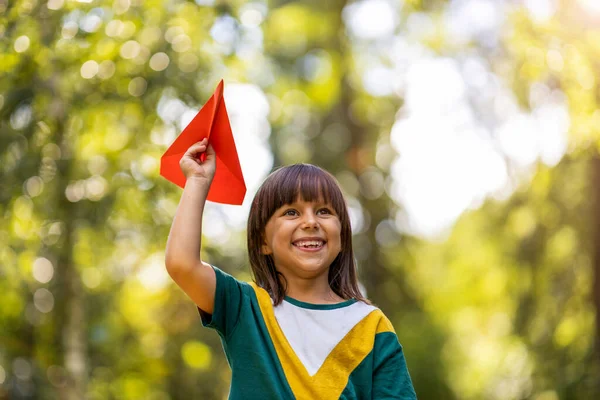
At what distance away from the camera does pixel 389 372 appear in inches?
83.6

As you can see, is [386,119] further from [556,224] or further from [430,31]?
[556,224]

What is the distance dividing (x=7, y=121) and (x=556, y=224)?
667cm

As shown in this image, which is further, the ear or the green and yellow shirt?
the ear

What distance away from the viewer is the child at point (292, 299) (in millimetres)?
1989

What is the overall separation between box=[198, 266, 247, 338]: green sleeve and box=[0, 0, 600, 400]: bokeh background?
298 cm

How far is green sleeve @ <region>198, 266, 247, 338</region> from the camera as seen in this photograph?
203 cm

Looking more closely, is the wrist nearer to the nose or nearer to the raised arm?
the raised arm

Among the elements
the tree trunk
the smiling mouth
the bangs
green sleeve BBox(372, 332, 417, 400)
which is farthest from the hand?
the tree trunk

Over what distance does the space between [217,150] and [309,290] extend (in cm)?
48

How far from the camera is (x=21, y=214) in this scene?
668 cm

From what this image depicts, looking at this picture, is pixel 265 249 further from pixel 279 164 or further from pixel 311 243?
pixel 279 164

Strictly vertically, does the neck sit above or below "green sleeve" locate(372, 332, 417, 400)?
above

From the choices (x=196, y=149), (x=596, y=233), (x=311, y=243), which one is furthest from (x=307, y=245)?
(x=596, y=233)

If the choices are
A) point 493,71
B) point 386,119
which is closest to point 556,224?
point 493,71
